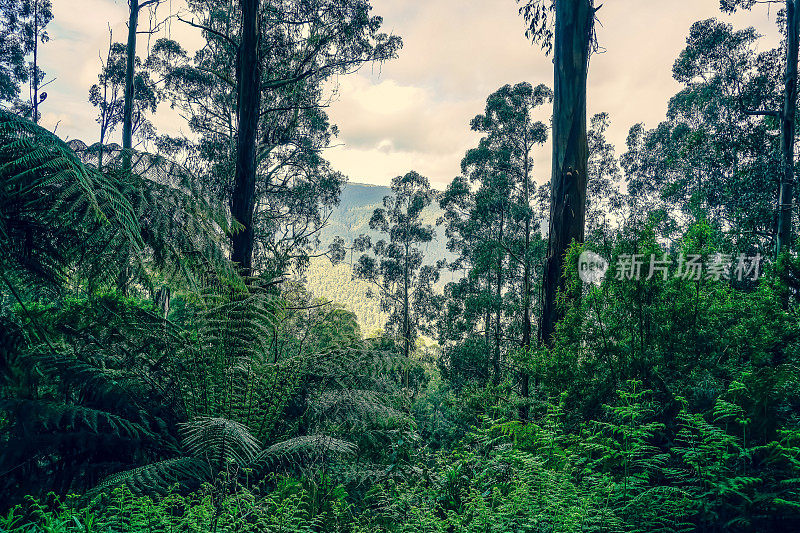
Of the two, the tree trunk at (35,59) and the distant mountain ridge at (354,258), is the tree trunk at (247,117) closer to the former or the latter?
the tree trunk at (35,59)

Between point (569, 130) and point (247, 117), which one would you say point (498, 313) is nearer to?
point (569, 130)

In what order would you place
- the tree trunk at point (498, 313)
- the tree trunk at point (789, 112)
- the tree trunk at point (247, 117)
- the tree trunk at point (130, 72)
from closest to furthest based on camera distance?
the tree trunk at point (247, 117) < the tree trunk at point (789, 112) < the tree trunk at point (130, 72) < the tree trunk at point (498, 313)

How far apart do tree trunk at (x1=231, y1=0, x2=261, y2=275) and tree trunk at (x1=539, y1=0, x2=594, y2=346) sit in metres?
2.70

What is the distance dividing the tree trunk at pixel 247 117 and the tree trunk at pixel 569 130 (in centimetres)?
270

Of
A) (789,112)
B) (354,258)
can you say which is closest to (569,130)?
(789,112)

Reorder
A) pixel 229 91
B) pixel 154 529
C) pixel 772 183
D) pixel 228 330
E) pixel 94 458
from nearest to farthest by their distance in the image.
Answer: pixel 154 529
pixel 94 458
pixel 228 330
pixel 772 183
pixel 229 91

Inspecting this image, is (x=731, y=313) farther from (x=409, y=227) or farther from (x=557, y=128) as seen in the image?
(x=409, y=227)

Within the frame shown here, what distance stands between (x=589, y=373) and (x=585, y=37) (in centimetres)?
299

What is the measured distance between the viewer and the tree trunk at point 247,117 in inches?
153

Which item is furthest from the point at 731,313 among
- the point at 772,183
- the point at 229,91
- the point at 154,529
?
the point at 229,91

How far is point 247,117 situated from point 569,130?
2923 millimetres

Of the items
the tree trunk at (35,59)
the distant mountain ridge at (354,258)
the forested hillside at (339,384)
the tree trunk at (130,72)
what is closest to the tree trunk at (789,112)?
the forested hillside at (339,384)

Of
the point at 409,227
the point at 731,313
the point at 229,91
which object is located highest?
the point at 229,91

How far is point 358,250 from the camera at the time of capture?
62.0 ft
